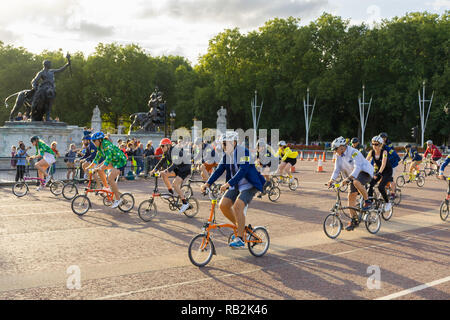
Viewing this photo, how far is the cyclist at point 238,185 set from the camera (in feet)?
22.7

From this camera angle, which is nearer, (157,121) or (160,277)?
(160,277)

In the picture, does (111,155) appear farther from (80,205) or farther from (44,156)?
(44,156)

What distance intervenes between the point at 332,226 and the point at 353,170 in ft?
4.03

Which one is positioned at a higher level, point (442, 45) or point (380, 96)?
point (442, 45)

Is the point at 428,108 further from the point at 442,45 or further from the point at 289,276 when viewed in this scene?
the point at 289,276

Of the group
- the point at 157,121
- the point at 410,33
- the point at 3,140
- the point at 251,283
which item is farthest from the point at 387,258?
the point at 410,33

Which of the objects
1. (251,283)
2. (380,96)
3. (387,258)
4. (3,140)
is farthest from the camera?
(380,96)

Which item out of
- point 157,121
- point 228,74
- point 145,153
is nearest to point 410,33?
point 228,74

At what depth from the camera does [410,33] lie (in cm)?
5503

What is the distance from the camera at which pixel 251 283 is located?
5945 mm

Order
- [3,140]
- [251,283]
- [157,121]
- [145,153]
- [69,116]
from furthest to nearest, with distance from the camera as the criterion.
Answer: [69,116] → [157,121] → [3,140] → [145,153] → [251,283]

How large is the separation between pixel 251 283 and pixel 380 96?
54.4 m

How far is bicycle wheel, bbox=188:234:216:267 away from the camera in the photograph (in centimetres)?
666
